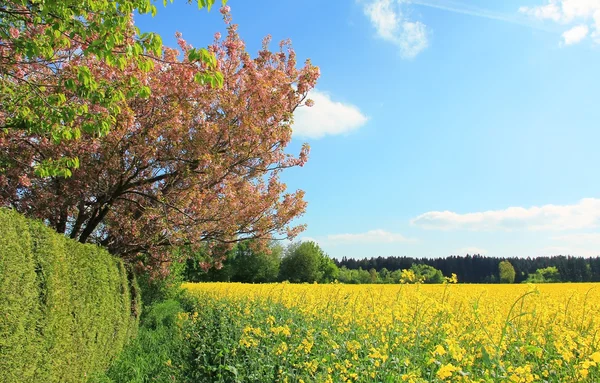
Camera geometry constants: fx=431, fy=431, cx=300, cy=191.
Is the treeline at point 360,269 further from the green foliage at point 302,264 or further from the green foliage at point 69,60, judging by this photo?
the green foliage at point 69,60

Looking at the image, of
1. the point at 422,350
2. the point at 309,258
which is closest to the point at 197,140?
the point at 422,350

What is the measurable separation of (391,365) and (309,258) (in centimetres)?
6100

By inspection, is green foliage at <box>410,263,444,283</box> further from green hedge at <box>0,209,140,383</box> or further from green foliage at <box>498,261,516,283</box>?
green foliage at <box>498,261,516,283</box>

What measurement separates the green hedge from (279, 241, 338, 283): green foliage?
55500mm

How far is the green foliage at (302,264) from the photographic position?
63688mm

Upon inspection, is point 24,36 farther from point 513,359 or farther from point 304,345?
point 513,359

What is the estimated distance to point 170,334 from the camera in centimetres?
1165

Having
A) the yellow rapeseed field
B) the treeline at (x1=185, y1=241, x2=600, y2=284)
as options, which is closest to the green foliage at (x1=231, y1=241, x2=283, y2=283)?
the treeline at (x1=185, y1=241, x2=600, y2=284)

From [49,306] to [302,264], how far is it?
5984 centimetres

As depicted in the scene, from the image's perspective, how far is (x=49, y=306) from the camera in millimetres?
5332

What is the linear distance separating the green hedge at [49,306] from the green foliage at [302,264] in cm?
5550

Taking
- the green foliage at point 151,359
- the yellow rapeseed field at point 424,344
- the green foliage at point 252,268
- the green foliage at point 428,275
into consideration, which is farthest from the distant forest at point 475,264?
the yellow rapeseed field at point 424,344

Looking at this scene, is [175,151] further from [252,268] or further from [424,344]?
[252,268]

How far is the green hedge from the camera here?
175 inches
